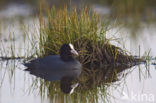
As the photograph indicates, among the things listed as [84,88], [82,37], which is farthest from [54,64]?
[84,88]

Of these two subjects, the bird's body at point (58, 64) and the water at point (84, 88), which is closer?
the water at point (84, 88)

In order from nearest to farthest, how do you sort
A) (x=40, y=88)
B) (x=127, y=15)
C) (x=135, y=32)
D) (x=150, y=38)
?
1. (x=40, y=88)
2. (x=150, y=38)
3. (x=135, y=32)
4. (x=127, y=15)

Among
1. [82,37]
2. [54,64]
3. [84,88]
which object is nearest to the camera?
[84,88]

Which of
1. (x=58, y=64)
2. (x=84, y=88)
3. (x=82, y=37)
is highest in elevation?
(x=82, y=37)

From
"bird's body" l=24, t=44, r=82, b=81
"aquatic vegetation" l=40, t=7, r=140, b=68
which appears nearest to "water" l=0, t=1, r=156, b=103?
"bird's body" l=24, t=44, r=82, b=81

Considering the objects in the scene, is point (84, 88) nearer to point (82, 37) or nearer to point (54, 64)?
point (54, 64)

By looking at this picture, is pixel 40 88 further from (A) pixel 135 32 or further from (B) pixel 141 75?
(A) pixel 135 32

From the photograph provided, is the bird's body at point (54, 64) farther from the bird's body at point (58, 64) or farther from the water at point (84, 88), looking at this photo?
the water at point (84, 88)

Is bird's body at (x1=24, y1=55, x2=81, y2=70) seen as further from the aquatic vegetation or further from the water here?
the aquatic vegetation

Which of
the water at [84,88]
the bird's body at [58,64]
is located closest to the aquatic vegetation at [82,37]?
the bird's body at [58,64]

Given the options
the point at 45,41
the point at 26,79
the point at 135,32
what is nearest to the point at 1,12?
the point at 135,32

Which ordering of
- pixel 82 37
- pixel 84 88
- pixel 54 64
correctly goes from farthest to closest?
1. pixel 82 37
2. pixel 54 64
3. pixel 84 88
